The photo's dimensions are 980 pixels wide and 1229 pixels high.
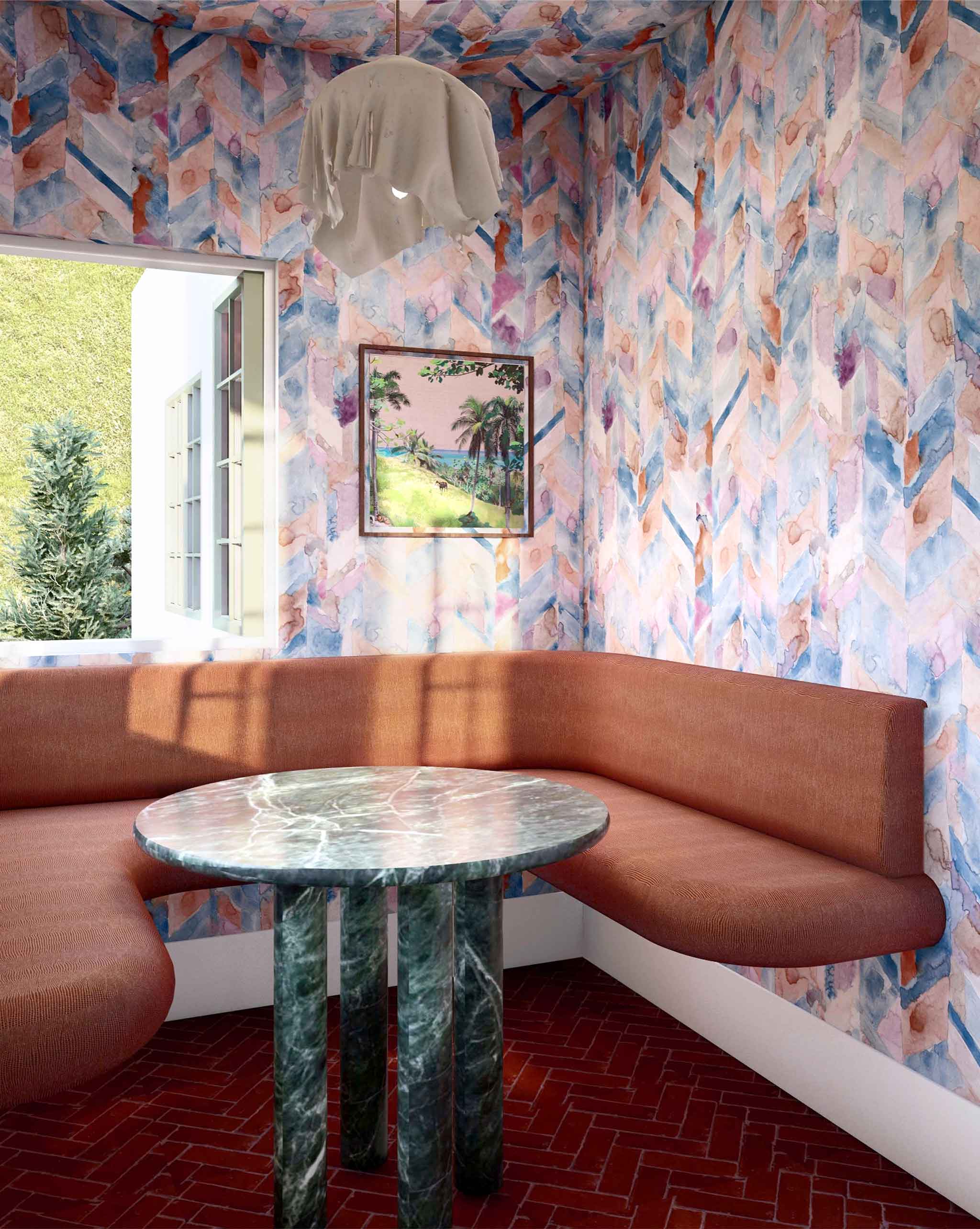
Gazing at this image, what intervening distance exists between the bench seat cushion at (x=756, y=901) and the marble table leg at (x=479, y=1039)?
15.4 inches

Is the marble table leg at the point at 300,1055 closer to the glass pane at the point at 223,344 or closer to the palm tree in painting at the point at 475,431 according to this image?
the palm tree in painting at the point at 475,431

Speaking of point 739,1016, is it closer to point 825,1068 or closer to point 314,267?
point 825,1068

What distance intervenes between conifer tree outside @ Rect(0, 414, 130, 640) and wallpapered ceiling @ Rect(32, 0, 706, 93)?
6.12 meters

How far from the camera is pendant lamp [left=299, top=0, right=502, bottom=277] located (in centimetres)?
192

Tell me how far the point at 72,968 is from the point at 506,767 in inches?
84.6

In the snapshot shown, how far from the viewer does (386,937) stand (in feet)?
8.27

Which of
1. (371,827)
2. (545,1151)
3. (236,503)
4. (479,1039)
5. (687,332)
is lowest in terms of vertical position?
(545,1151)

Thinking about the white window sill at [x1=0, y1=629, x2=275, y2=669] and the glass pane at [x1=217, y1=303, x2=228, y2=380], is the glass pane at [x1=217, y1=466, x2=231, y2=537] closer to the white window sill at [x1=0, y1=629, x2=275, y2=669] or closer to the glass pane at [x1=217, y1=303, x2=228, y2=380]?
the glass pane at [x1=217, y1=303, x2=228, y2=380]

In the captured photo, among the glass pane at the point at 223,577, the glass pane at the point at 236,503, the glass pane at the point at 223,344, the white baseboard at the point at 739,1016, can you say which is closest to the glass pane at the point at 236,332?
the glass pane at the point at 223,344

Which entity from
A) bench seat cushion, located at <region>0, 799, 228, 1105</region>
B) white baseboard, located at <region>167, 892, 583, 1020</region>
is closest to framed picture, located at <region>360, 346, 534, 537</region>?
white baseboard, located at <region>167, 892, 583, 1020</region>

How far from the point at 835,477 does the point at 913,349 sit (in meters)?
0.42

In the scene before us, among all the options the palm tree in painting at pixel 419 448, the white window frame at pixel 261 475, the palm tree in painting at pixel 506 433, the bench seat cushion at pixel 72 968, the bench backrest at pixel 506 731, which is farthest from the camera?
the palm tree in painting at pixel 506 433

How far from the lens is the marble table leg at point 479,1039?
241 cm

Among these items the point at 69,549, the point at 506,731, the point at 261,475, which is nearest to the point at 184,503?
the point at 261,475
